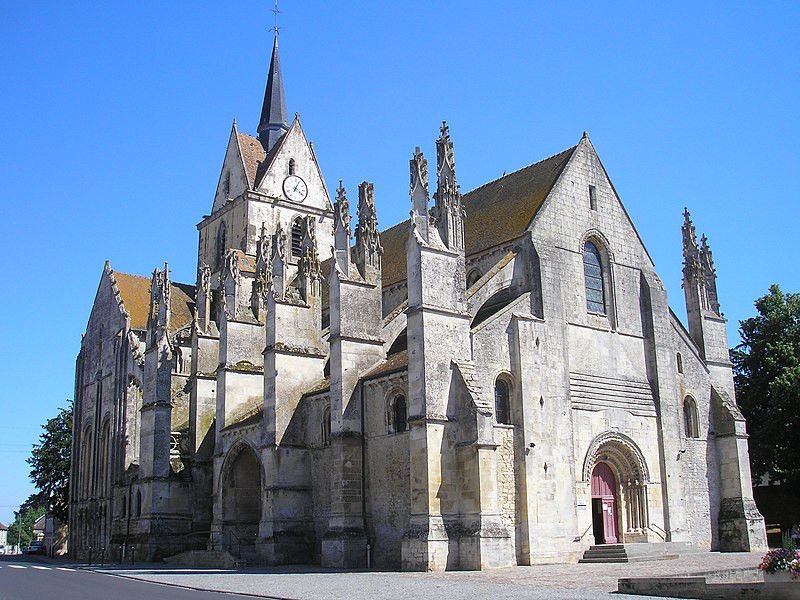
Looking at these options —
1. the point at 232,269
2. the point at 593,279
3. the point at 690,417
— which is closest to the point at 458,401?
the point at 593,279

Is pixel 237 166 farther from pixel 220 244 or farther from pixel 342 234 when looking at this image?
pixel 342 234

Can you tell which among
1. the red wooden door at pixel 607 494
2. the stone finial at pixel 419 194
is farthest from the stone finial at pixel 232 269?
the red wooden door at pixel 607 494

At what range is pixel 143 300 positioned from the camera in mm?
47750

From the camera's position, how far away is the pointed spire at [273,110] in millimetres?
54219

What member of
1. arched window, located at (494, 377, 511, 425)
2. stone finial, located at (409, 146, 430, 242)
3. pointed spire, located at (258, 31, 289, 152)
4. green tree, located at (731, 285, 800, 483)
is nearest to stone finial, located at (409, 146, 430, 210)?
stone finial, located at (409, 146, 430, 242)

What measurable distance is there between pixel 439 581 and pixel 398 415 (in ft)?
24.6

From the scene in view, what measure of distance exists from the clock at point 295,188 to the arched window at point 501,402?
28150mm

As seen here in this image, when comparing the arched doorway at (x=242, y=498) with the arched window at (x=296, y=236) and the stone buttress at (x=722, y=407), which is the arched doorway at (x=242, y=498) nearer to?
the stone buttress at (x=722, y=407)

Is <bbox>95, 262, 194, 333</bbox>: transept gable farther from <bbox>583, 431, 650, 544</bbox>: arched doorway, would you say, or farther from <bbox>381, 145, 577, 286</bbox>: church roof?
<bbox>583, 431, 650, 544</bbox>: arched doorway

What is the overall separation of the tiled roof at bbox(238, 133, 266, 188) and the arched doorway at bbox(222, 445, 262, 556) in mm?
21551

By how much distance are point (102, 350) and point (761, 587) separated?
40629mm

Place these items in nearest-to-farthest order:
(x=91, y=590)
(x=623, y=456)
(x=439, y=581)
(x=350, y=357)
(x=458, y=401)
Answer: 1. (x=91, y=590)
2. (x=439, y=581)
3. (x=458, y=401)
4. (x=350, y=357)
5. (x=623, y=456)

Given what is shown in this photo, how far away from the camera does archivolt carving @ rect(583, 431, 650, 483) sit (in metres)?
28.4

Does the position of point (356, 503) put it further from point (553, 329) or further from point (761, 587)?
point (761, 587)
